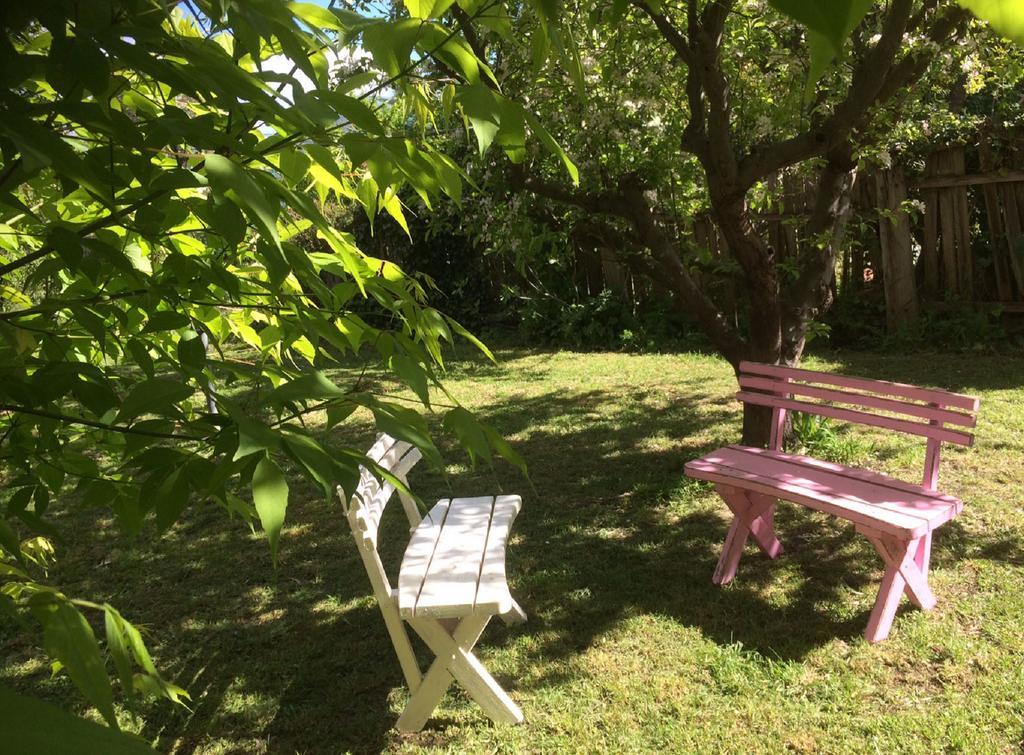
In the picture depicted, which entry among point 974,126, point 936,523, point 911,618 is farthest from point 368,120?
point 974,126

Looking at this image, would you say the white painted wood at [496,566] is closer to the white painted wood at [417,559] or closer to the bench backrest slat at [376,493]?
the white painted wood at [417,559]

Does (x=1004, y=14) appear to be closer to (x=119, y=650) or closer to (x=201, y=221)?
(x=201, y=221)

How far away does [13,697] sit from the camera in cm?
35

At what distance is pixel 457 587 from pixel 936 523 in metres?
2.01

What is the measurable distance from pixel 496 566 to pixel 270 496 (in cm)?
236

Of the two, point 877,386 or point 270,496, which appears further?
point 877,386

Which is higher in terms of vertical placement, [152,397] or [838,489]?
[152,397]

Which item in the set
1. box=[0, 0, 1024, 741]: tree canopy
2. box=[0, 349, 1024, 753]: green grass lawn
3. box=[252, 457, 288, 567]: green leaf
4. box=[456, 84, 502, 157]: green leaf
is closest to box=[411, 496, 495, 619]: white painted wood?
box=[0, 349, 1024, 753]: green grass lawn

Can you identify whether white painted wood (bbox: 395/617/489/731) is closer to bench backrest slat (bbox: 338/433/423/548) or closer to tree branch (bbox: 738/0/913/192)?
bench backrest slat (bbox: 338/433/423/548)

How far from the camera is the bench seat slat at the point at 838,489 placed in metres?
3.49

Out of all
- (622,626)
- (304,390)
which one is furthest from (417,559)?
(304,390)

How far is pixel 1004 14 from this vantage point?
42cm

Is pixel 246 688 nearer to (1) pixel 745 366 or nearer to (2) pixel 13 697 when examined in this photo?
(1) pixel 745 366

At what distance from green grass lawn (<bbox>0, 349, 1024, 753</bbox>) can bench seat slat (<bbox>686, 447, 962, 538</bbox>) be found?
0.56 m
